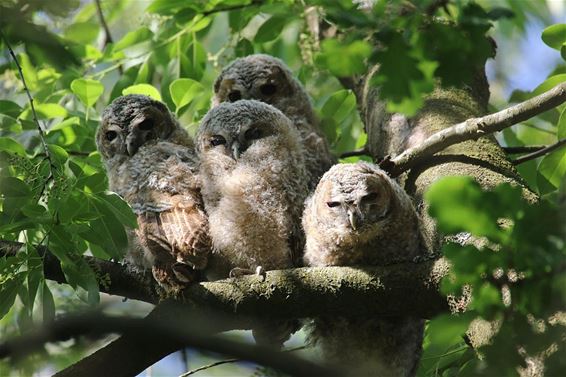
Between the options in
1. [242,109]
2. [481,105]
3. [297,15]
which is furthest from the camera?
[297,15]

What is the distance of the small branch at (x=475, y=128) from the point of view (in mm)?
2986

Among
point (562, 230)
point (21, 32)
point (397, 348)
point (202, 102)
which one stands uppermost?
point (21, 32)

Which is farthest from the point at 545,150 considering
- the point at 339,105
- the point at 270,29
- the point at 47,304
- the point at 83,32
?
the point at 83,32

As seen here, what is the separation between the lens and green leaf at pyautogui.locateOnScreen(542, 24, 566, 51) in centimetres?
308

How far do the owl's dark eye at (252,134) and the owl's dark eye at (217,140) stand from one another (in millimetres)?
103

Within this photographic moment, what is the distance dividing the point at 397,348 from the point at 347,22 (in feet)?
5.85

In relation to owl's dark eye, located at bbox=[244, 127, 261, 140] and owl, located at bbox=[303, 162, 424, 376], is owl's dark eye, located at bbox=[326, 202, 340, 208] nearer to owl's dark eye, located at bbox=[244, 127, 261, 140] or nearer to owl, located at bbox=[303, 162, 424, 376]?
owl, located at bbox=[303, 162, 424, 376]

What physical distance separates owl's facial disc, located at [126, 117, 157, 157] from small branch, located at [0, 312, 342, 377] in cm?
260

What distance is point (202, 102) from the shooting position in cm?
486

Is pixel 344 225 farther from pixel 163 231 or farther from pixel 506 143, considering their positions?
pixel 506 143

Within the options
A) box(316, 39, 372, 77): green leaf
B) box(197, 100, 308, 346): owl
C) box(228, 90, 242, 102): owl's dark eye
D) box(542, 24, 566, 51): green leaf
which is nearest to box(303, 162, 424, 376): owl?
box(197, 100, 308, 346): owl

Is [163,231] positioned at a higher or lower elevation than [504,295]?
lower

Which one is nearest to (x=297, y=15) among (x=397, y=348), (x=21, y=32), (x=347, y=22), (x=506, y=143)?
(x=506, y=143)

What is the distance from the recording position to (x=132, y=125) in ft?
12.6
